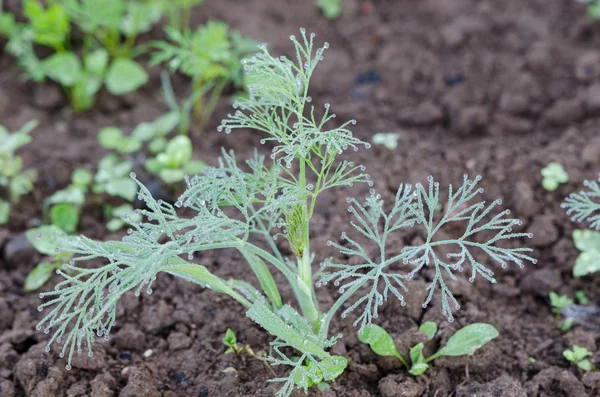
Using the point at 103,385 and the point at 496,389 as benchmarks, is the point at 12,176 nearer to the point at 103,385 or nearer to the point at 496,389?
the point at 103,385

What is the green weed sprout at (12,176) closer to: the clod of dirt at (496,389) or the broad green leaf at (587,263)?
the clod of dirt at (496,389)

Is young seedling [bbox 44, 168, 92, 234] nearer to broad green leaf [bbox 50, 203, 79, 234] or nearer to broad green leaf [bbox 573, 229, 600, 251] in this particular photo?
broad green leaf [bbox 50, 203, 79, 234]

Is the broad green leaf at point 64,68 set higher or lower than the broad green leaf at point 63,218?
higher

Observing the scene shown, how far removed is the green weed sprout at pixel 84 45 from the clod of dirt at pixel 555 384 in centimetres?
248

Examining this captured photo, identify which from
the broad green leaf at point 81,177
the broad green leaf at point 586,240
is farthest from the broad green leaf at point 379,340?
the broad green leaf at point 81,177

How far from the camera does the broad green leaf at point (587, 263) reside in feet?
8.70

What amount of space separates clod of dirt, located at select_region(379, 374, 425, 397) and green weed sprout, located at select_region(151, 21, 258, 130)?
5.81ft

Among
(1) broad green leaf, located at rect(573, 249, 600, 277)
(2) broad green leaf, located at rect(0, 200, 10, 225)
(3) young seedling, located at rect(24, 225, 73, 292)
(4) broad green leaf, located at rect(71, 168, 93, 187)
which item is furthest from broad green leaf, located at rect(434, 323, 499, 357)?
(2) broad green leaf, located at rect(0, 200, 10, 225)

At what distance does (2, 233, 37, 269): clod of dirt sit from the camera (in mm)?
2818

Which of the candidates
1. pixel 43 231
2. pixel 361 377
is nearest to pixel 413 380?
pixel 361 377

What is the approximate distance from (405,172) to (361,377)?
3.72 feet

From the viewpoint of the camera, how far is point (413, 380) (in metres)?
2.29

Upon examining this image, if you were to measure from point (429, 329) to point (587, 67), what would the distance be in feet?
6.78

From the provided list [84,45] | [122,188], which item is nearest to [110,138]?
[122,188]
